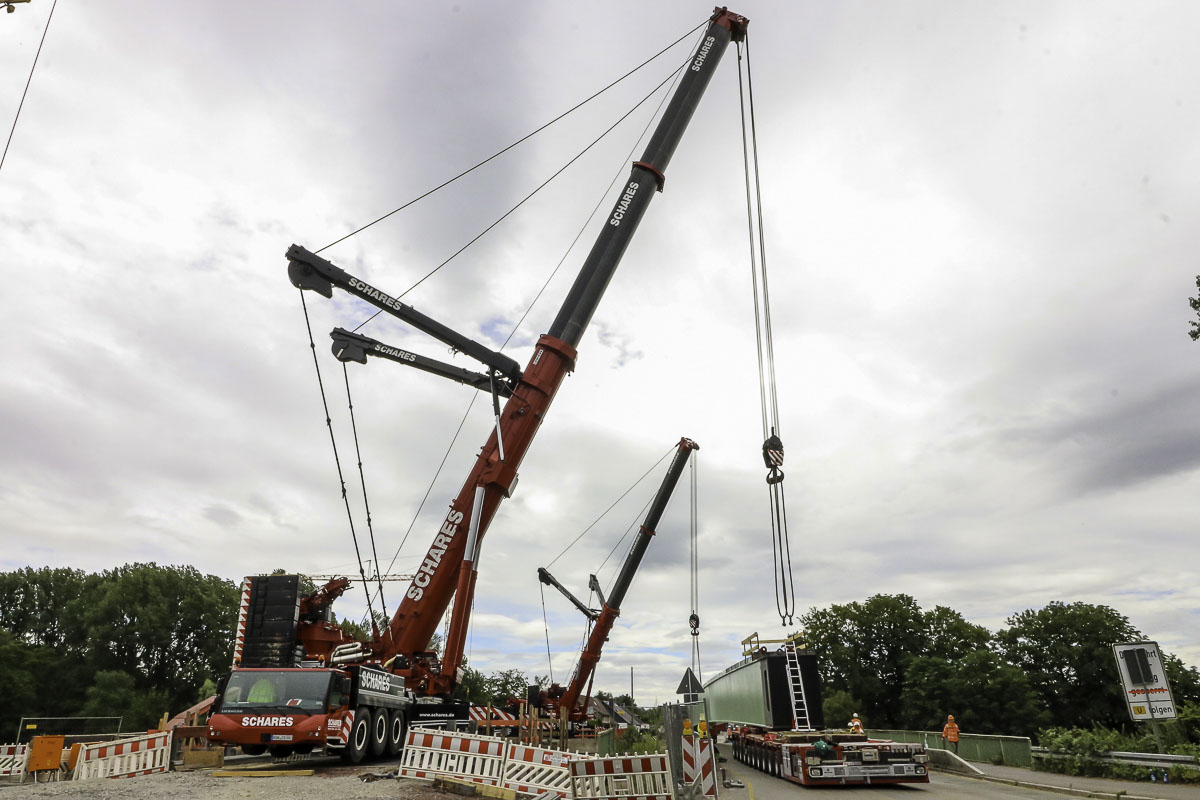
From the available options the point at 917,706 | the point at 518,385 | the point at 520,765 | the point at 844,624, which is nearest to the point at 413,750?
the point at 520,765

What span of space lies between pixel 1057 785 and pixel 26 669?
5928cm

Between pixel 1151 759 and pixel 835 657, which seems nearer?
pixel 1151 759

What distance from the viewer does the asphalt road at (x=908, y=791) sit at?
12953mm

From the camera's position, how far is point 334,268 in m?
16.0

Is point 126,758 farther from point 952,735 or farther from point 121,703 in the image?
point 121,703

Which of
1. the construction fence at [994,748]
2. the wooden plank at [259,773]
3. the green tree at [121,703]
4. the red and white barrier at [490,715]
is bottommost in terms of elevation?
the construction fence at [994,748]

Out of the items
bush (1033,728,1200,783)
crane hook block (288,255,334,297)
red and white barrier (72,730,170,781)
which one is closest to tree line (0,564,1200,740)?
bush (1033,728,1200,783)

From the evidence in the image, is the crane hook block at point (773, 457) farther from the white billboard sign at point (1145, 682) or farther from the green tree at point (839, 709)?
the green tree at point (839, 709)

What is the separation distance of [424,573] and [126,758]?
5.98 meters

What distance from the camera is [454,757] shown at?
11.7m

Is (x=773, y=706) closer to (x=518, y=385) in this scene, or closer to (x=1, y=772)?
(x=518, y=385)

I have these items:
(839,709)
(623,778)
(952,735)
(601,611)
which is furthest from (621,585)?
(839,709)

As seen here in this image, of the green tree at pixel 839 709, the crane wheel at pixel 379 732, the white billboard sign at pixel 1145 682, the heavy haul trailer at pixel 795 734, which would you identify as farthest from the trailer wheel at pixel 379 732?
the green tree at pixel 839 709

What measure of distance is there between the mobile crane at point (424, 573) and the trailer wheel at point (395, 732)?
34mm
